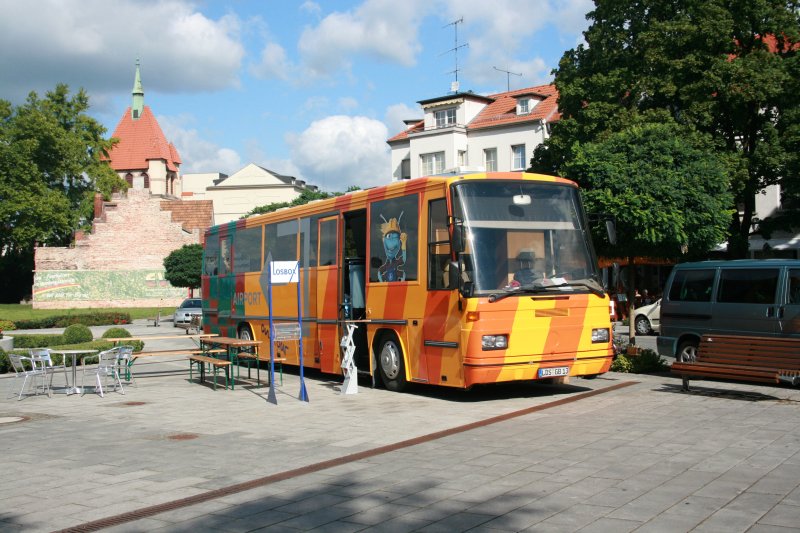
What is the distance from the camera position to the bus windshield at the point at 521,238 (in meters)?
12.3

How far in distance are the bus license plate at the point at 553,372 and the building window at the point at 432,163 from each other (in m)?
48.7

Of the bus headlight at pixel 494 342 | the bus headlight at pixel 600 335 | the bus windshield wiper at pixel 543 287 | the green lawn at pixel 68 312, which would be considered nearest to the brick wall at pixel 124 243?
the green lawn at pixel 68 312

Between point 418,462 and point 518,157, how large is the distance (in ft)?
169

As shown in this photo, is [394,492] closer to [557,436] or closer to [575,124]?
[557,436]

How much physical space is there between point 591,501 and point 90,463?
5.14 meters

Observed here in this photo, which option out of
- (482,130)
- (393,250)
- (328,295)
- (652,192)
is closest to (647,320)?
(652,192)

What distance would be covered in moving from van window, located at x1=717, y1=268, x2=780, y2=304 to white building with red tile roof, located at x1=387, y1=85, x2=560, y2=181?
4215 centimetres

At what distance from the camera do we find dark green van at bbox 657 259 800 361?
572 inches

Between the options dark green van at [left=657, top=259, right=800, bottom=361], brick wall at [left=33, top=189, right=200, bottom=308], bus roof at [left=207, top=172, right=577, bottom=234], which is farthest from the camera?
brick wall at [left=33, top=189, right=200, bottom=308]

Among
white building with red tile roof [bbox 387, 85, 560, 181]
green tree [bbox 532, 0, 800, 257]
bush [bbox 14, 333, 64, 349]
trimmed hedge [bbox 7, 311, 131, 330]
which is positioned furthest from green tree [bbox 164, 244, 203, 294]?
bush [bbox 14, 333, 64, 349]

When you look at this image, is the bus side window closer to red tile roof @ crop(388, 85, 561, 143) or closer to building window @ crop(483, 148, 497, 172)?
red tile roof @ crop(388, 85, 561, 143)

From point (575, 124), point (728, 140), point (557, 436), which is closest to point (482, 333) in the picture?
point (557, 436)

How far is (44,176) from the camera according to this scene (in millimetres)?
75562

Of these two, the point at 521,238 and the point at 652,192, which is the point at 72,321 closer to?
the point at 652,192
